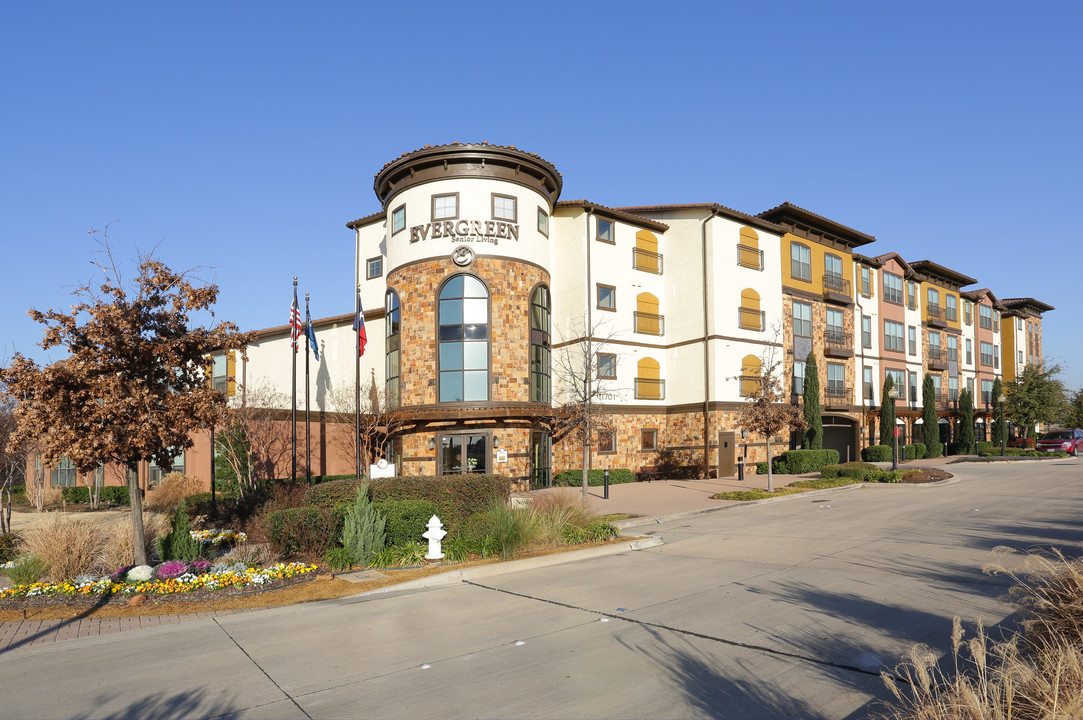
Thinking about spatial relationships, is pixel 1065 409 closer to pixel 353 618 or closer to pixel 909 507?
pixel 909 507

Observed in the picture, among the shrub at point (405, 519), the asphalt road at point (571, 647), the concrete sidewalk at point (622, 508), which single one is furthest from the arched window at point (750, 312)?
the shrub at point (405, 519)

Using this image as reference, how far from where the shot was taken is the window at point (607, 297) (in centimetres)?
3194

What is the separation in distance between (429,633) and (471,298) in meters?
20.8

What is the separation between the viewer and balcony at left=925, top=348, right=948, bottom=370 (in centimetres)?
4897

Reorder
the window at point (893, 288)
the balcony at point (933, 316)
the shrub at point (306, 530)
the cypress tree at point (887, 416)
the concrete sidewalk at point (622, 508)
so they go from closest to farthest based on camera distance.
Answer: the concrete sidewalk at point (622, 508), the shrub at point (306, 530), the cypress tree at point (887, 416), the window at point (893, 288), the balcony at point (933, 316)

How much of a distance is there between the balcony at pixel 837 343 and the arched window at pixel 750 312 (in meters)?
6.89

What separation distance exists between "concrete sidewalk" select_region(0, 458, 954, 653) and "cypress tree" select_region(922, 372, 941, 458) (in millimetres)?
2959

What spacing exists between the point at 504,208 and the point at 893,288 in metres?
29.9

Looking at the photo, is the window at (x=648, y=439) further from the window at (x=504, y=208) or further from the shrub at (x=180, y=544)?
the shrub at (x=180, y=544)

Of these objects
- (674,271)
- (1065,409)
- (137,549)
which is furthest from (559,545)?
(1065,409)

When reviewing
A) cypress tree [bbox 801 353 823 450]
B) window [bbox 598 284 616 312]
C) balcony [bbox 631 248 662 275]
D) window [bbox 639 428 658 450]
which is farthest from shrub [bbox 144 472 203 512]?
cypress tree [bbox 801 353 823 450]

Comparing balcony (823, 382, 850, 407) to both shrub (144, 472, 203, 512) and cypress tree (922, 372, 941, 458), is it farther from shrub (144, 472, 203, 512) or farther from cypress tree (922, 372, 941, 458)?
shrub (144, 472, 203, 512)

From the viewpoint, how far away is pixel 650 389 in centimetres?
3397

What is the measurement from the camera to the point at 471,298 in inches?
1099
